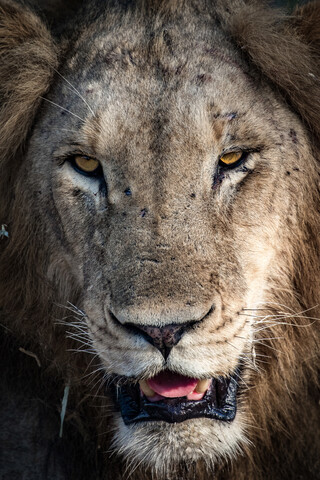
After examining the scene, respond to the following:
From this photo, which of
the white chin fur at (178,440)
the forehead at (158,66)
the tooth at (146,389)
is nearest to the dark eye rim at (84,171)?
the forehead at (158,66)

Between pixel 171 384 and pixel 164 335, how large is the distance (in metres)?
0.39

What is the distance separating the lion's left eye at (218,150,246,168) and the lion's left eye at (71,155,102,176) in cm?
57

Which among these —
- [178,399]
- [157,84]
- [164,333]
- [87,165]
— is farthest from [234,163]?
[178,399]

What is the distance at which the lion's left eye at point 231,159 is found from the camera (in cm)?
333

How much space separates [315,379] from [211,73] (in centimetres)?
172

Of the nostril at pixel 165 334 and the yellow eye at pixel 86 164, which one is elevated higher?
the yellow eye at pixel 86 164

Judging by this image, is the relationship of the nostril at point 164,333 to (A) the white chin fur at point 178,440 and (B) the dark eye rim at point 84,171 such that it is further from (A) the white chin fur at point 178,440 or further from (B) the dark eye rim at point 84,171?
(B) the dark eye rim at point 84,171

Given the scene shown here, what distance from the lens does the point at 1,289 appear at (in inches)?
153

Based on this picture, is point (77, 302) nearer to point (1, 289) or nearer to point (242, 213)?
point (1, 289)

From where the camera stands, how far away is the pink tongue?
121 inches

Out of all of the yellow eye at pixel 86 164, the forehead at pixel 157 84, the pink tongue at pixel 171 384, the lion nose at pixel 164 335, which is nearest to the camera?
the lion nose at pixel 164 335

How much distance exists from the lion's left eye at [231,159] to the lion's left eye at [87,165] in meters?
0.57

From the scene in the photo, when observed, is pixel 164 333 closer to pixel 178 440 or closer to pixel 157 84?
pixel 178 440

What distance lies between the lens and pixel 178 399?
3.10 metres
